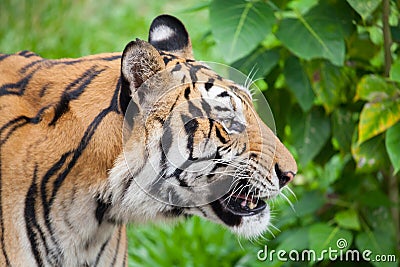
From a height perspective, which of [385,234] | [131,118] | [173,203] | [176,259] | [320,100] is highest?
[131,118]

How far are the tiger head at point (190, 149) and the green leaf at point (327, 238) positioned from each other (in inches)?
42.0

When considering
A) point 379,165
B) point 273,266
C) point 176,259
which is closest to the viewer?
point 379,165

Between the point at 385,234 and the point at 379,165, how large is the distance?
36cm

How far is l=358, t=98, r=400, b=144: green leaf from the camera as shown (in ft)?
10.2

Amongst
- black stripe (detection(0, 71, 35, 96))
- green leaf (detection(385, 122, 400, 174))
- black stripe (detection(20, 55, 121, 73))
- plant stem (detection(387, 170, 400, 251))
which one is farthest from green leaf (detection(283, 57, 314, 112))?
black stripe (detection(0, 71, 35, 96))

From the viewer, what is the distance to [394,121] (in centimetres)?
313

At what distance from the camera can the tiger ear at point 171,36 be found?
2445 mm

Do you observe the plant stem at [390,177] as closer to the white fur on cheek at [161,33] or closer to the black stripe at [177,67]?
the white fur on cheek at [161,33]

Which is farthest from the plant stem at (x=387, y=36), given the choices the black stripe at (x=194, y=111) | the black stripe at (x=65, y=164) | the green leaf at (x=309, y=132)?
the black stripe at (x=65, y=164)

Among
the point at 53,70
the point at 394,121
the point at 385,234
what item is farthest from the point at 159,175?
the point at 385,234

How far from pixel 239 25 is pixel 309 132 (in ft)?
2.52

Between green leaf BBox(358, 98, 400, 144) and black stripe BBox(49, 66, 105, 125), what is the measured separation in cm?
128

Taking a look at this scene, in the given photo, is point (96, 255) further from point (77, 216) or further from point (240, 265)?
point (240, 265)

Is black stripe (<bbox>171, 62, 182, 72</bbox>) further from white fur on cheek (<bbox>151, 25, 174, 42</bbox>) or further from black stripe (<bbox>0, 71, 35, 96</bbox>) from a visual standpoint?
black stripe (<bbox>0, 71, 35, 96</bbox>)
